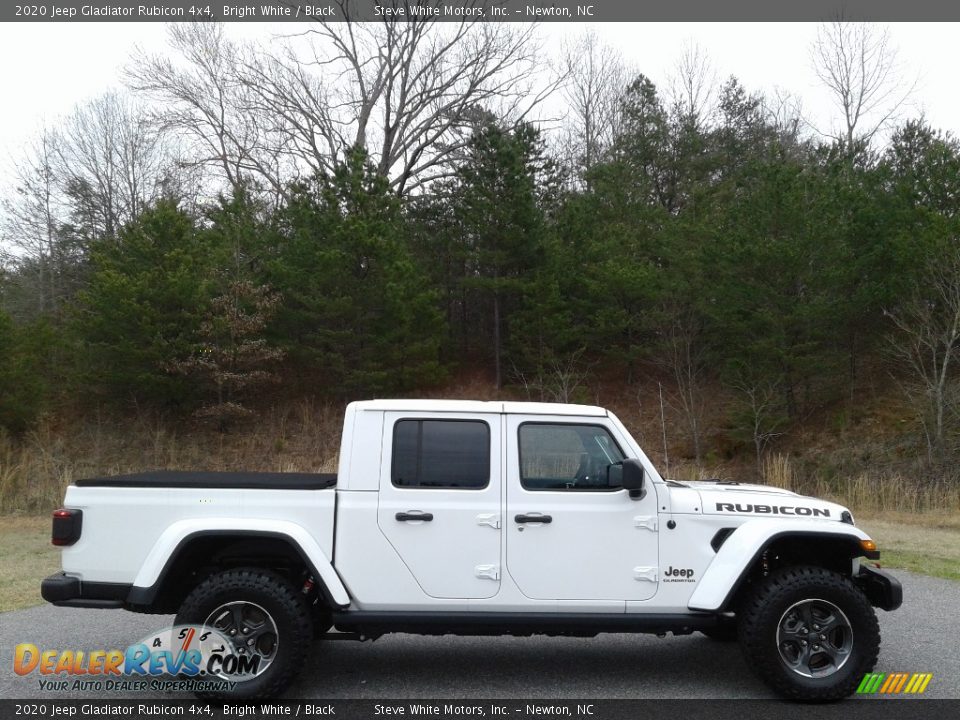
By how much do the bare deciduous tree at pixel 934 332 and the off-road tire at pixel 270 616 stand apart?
19.9m

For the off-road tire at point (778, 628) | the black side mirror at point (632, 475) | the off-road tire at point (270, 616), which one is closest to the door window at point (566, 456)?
the black side mirror at point (632, 475)

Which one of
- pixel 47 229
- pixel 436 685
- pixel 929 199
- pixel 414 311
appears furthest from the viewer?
pixel 47 229

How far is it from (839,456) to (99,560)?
71.8 ft

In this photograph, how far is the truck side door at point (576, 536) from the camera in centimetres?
531

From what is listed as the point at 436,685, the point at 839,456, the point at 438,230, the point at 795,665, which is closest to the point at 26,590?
the point at 436,685

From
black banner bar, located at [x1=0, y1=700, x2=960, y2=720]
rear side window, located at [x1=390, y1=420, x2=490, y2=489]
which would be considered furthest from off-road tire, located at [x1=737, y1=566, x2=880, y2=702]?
rear side window, located at [x1=390, y1=420, x2=490, y2=489]

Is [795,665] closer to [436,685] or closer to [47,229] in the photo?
[436,685]

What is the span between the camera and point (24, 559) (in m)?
11.6

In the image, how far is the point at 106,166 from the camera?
36438mm

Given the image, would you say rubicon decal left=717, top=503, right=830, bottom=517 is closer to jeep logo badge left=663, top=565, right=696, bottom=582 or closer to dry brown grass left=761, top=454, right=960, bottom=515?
jeep logo badge left=663, top=565, right=696, bottom=582

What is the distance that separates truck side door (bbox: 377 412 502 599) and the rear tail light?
6.37 ft

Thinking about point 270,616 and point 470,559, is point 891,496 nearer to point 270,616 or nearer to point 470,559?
point 470,559

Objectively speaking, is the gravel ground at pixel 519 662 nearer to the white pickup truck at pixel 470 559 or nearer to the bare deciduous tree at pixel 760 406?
the white pickup truck at pixel 470 559

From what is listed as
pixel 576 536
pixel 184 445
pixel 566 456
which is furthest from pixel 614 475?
pixel 184 445
